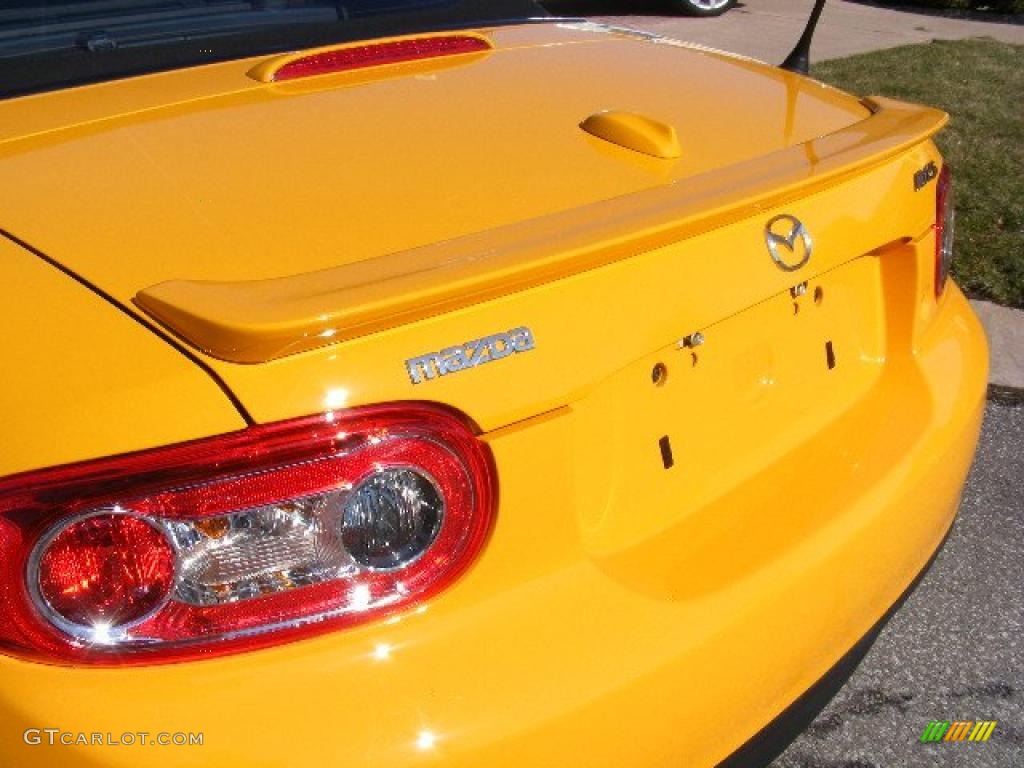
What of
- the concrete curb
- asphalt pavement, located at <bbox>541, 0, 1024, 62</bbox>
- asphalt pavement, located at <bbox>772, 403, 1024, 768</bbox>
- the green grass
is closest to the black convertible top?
asphalt pavement, located at <bbox>772, 403, 1024, 768</bbox>

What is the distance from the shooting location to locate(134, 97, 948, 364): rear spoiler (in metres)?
1.29

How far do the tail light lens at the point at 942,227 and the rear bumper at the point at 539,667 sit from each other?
0.63 m

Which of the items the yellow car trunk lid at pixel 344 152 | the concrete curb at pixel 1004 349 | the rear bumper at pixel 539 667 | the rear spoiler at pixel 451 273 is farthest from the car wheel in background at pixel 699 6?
the rear bumper at pixel 539 667

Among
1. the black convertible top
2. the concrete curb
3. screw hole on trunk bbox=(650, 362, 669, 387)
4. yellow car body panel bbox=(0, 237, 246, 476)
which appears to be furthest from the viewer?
the concrete curb

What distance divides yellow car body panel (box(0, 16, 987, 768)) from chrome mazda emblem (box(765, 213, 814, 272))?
21 mm

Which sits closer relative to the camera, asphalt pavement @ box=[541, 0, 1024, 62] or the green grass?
the green grass

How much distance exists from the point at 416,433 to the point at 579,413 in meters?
0.25

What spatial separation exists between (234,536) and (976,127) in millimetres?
Result: 7071

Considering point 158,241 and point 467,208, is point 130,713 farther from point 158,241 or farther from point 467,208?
point 467,208

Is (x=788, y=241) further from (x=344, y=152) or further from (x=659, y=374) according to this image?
(x=344, y=152)

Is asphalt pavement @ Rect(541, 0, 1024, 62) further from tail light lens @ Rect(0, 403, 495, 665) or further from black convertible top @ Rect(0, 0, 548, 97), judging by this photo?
tail light lens @ Rect(0, 403, 495, 665)

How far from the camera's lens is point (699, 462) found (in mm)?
1805

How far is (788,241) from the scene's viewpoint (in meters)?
1.79

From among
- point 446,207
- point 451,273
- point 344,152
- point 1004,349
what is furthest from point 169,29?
point 1004,349
